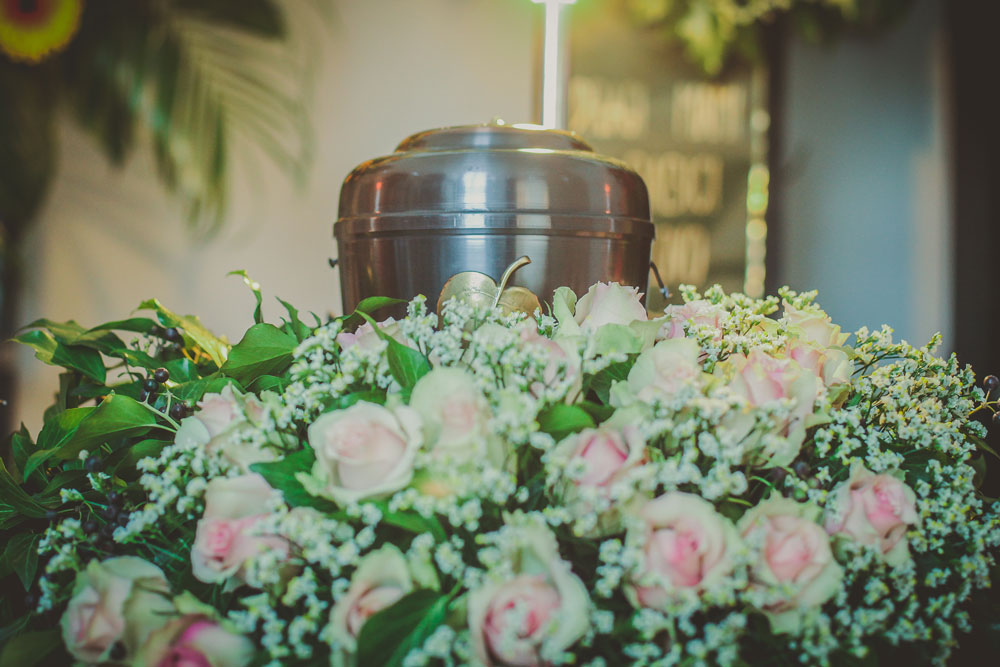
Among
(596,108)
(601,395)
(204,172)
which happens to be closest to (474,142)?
(601,395)

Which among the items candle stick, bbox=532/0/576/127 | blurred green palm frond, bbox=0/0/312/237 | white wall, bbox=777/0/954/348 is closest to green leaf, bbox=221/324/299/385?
candle stick, bbox=532/0/576/127

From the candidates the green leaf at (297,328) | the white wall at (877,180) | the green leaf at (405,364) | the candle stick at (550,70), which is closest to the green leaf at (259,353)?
the green leaf at (297,328)

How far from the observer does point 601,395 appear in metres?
0.50

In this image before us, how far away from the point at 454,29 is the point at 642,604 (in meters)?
1.79

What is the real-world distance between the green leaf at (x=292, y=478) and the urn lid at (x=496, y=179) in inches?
10.9

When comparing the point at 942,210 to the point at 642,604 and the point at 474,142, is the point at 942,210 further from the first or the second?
the point at 642,604

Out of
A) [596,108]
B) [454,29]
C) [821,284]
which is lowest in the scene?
[821,284]

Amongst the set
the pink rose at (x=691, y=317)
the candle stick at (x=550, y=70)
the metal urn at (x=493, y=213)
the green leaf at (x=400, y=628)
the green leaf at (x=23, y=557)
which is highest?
the candle stick at (x=550, y=70)

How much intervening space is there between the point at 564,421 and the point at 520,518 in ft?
0.25

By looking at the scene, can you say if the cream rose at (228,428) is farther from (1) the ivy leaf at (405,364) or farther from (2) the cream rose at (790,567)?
(2) the cream rose at (790,567)

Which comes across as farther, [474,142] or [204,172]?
[204,172]

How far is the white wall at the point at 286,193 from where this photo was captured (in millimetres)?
1786

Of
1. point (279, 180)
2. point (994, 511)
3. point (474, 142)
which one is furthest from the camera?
point (279, 180)

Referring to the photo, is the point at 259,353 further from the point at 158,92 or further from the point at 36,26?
the point at 36,26
